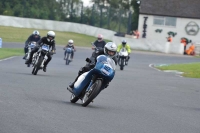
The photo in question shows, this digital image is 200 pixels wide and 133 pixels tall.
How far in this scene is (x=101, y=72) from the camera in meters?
13.8

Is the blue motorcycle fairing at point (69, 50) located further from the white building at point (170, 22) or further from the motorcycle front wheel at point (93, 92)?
the white building at point (170, 22)

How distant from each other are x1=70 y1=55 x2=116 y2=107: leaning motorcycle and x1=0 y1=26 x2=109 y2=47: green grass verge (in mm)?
44558

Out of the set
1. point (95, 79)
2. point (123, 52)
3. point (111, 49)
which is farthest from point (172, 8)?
point (95, 79)

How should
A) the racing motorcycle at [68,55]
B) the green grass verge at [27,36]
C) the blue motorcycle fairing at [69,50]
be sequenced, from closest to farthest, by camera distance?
the racing motorcycle at [68,55]
the blue motorcycle fairing at [69,50]
the green grass verge at [27,36]

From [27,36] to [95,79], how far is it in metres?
48.5

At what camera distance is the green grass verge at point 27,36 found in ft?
198

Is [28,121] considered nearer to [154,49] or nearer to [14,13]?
[154,49]

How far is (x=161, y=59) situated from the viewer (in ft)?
172

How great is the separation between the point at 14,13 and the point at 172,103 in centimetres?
5480

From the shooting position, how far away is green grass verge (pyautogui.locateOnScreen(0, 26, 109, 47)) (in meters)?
60.3

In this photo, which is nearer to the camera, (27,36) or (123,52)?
(123,52)

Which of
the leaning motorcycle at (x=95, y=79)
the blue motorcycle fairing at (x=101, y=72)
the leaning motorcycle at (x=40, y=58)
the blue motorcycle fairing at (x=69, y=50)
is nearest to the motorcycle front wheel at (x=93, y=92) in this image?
the leaning motorcycle at (x=95, y=79)

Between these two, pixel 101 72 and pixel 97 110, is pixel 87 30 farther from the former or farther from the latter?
pixel 97 110

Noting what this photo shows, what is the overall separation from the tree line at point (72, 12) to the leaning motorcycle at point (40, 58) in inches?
1836
